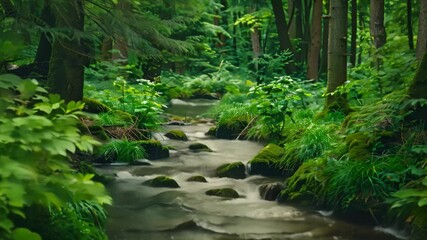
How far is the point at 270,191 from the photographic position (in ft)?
24.3

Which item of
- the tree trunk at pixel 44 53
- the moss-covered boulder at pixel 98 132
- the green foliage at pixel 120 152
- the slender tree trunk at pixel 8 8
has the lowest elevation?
the green foliage at pixel 120 152

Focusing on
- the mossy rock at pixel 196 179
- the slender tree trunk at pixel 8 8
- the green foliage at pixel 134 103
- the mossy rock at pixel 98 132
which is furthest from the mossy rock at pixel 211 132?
the slender tree trunk at pixel 8 8

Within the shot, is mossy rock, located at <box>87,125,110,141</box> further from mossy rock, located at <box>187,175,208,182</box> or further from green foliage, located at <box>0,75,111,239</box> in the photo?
green foliage, located at <box>0,75,111,239</box>

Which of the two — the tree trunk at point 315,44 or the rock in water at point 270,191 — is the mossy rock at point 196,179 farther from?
the tree trunk at point 315,44

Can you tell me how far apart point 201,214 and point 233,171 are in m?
2.05

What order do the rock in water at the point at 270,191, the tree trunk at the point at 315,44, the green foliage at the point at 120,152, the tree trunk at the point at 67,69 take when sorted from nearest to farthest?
1. the rock in water at the point at 270,191
2. the tree trunk at the point at 67,69
3. the green foliage at the point at 120,152
4. the tree trunk at the point at 315,44

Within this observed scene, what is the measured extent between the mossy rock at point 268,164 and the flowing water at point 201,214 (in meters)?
0.22

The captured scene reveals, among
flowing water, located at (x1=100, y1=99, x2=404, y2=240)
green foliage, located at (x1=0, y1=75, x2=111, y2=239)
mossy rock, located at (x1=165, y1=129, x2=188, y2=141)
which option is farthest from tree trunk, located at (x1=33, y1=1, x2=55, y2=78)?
green foliage, located at (x1=0, y1=75, x2=111, y2=239)

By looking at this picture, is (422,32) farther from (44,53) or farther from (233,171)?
(44,53)

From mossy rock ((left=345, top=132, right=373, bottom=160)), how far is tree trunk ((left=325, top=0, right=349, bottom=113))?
107 inches


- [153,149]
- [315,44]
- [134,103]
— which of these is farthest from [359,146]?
[315,44]

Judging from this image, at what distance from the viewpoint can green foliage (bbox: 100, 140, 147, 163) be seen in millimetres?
9047

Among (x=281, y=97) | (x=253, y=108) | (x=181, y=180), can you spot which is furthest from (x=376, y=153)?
(x=253, y=108)

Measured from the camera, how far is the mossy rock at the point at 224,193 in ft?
24.7
